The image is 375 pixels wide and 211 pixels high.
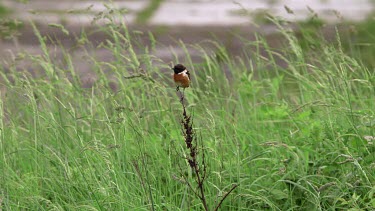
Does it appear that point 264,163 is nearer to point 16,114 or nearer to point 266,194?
point 266,194

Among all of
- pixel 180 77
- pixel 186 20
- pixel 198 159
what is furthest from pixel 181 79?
pixel 186 20

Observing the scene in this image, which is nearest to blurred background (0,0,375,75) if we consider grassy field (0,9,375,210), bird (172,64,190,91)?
grassy field (0,9,375,210)

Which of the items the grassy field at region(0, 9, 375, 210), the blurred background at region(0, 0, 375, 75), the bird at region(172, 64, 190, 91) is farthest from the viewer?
the blurred background at region(0, 0, 375, 75)

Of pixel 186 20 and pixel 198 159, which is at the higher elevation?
pixel 186 20

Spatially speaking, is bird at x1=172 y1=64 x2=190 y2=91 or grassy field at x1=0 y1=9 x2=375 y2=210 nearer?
bird at x1=172 y1=64 x2=190 y2=91

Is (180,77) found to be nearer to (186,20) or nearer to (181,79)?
(181,79)

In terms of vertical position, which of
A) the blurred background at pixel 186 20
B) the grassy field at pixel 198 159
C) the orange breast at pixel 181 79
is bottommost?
the grassy field at pixel 198 159

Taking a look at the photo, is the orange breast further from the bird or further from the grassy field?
the grassy field

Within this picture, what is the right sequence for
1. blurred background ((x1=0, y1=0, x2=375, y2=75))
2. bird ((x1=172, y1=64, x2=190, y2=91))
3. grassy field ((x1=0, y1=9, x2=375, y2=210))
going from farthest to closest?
blurred background ((x1=0, y1=0, x2=375, y2=75)) < grassy field ((x1=0, y1=9, x2=375, y2=210)) < bird ((x1=172, y1=64, x2=190, y2=91))

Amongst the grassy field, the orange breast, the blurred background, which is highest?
the blurred background

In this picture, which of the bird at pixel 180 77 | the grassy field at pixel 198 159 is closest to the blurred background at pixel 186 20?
the grassy field at pixel 198 159

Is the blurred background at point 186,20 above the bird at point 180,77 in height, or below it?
above

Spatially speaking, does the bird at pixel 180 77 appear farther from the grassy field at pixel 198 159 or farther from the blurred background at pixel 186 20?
the blurred background at pixel 186 20

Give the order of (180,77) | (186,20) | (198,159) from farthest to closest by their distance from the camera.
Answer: (186,20) → (198,159) → (180,77)
